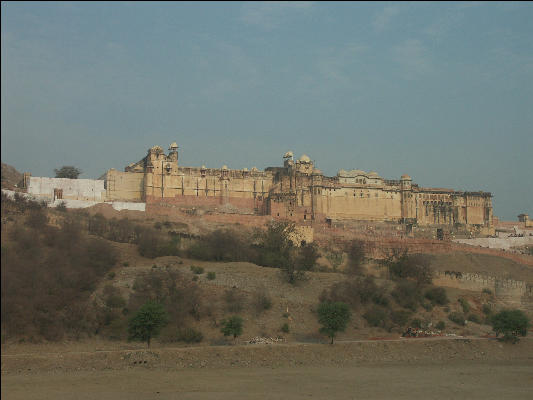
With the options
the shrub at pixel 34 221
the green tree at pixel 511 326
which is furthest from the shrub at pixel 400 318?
the shrub at pixel 34 221

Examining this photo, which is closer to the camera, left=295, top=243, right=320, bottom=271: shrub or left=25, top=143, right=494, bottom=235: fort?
left=295, top=243, right=320, bottom=271: shrub

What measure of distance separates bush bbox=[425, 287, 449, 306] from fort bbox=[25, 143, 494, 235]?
16447 millimetres

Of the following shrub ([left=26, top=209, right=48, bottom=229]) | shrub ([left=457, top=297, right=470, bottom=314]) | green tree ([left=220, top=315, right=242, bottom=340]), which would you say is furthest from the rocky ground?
shrub ([left=457, top=297, right=470, bottom=314])

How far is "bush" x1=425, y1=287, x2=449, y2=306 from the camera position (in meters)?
40.7

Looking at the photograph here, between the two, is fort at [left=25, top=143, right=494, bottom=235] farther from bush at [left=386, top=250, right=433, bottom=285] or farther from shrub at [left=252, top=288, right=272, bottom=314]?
shrub at [left=252, top=288, right=272, bottom=314]

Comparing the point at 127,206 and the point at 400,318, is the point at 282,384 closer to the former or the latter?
the point at 400,318

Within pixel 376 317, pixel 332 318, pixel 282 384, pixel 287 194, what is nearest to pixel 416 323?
pixel 376 317

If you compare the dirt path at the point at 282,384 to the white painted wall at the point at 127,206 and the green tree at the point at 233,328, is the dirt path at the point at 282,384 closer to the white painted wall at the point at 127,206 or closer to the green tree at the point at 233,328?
the green tree at the point at 233,328

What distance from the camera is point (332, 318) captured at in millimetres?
31797

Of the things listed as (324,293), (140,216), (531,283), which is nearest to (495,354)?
(324,293)

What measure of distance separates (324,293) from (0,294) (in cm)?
2847

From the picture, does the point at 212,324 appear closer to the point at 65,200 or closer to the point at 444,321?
the point at 444,321

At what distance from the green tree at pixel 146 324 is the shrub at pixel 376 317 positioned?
12.7m

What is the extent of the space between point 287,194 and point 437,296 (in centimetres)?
2344
